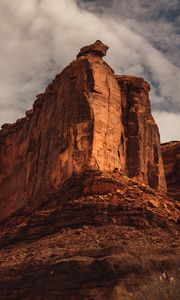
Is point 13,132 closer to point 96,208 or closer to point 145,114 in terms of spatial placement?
point 145,114

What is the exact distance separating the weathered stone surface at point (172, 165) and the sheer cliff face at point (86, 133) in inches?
618

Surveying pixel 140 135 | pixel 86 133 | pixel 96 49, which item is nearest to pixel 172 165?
pixel 140 135

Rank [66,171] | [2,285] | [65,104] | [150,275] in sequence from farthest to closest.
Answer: [65,104]
[66,171]
[2,285]
[150,275]

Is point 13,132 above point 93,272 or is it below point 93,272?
above

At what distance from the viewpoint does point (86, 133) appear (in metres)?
56.2

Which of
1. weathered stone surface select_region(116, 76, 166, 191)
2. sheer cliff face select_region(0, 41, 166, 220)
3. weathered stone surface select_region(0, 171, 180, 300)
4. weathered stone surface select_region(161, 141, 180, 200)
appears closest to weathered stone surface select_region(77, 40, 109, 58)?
sheer cliff face select_region(0, 41, 166, 220)

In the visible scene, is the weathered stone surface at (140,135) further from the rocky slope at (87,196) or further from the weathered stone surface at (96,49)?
the weathered stone surface at (96,49)

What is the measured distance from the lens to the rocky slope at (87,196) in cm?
4300

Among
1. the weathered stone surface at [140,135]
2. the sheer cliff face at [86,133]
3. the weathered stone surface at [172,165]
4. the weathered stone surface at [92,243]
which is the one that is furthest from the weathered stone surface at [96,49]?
the weathered stone surface at [172,165]

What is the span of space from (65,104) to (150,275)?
809 inches

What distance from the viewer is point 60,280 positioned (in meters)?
43.4

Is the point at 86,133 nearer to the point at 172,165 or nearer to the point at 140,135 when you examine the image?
the point at 140,135

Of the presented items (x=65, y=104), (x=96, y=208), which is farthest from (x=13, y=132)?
(x=96, y=208)

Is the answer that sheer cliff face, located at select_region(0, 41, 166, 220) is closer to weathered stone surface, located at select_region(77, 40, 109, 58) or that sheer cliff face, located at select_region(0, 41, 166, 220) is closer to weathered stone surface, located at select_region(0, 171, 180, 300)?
weathered stone surface, located at select_region(77, 40, 109, 58)
